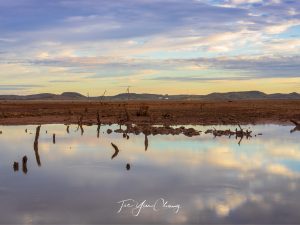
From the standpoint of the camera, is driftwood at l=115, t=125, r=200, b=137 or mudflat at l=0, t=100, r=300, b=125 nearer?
driftwood at l=115, t=125, r=200, b=137

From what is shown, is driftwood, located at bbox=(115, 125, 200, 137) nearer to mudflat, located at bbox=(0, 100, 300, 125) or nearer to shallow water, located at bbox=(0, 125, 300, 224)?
shallow water, located at bbox=(0, 125, 300, 224)

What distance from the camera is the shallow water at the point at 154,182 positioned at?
13.2m

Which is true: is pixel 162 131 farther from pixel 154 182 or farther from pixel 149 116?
pixel 154 182

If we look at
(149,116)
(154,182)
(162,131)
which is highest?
(149,116)

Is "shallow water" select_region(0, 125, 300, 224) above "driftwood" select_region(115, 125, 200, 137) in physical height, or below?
below

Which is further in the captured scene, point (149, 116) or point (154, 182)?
point (149, 116)

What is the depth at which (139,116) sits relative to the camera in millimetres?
54281

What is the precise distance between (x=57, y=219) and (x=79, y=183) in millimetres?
4812

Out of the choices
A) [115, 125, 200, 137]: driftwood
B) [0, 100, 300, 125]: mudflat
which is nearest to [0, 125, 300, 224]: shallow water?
[115, 125, 200, 137]: driftwood

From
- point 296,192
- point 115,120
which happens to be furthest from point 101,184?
point 115,120

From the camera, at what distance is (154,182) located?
17.6 m

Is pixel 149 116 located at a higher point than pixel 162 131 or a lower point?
higher

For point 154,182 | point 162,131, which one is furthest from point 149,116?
point 154,182

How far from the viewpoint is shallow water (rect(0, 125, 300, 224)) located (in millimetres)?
13211
